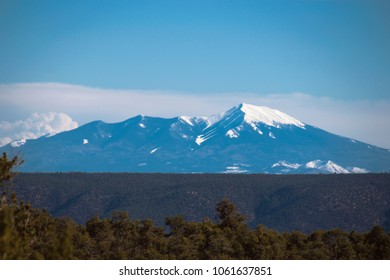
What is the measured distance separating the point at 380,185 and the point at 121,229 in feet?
350

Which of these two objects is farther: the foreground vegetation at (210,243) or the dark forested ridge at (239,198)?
the dark forested ridge at (239,198)

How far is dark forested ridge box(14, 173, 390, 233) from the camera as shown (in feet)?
561

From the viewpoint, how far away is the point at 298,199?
17850cm

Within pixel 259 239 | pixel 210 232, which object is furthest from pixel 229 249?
pixel 210 232

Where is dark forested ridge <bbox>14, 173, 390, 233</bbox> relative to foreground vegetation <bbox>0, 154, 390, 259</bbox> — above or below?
above

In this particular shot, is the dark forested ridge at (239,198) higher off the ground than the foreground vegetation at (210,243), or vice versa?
the dark forested ridge at (239,198)

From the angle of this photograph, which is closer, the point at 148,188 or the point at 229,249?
→ the point at 229,249

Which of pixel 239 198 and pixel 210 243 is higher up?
pixel 239 198

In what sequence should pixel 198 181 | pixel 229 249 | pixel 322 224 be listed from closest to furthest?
1. pixel 229 249
2. pixel 322 224
3. pixel 198 181

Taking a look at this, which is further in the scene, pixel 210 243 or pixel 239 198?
pixel 239 198

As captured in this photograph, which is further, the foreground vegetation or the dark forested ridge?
the dark forested ridge

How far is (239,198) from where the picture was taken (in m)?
184

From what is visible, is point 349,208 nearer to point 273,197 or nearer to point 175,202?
point 273,197

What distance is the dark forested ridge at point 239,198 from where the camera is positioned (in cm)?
17100
